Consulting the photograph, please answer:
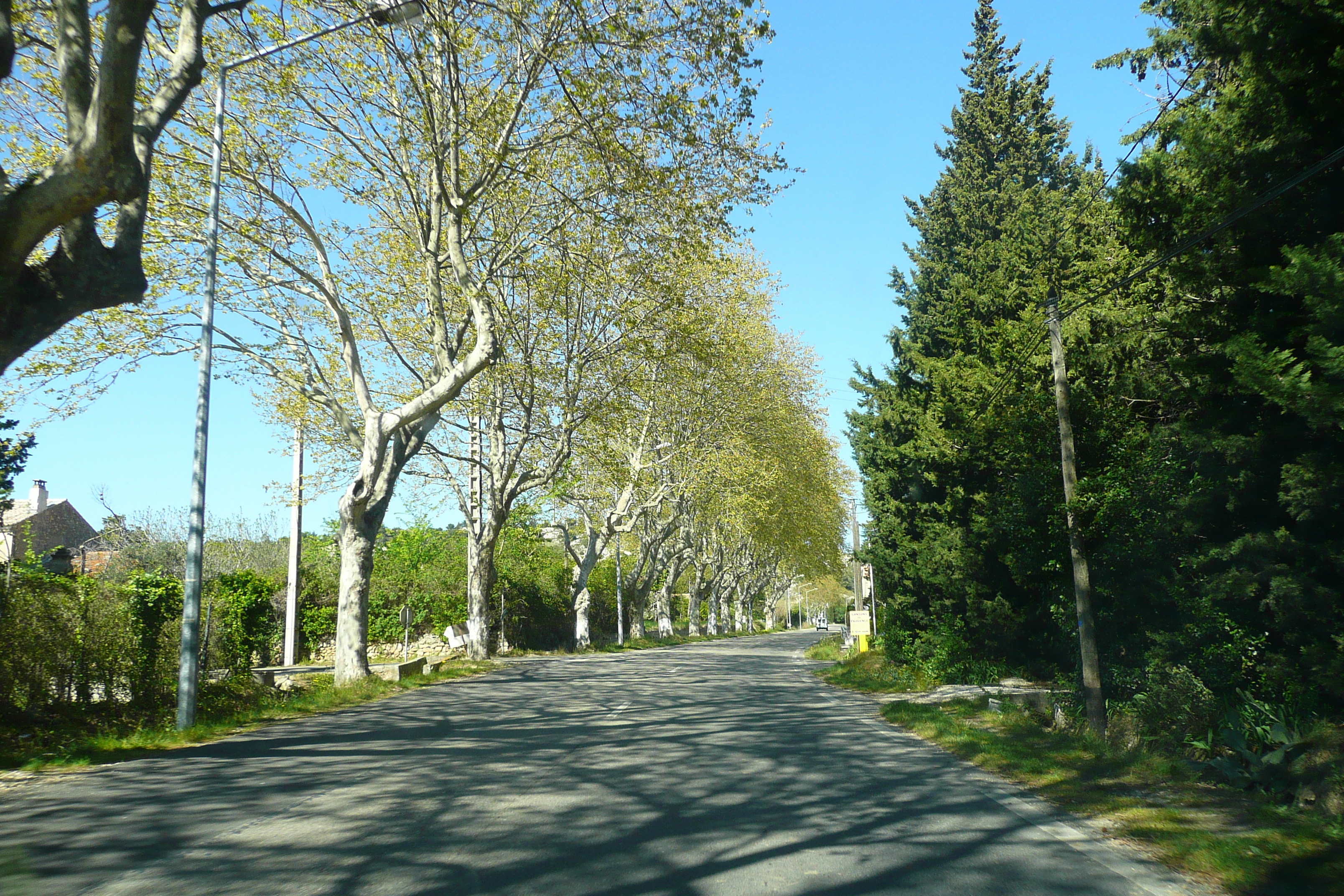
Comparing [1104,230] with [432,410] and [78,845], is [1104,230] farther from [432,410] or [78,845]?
[78,845]

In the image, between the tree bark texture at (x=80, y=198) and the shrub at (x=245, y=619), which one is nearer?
the tree bark texture at (x=80, y=198)

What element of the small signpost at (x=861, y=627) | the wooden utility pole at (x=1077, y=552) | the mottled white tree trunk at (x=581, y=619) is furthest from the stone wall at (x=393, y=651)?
the wooden utility pole at (x=1077, y=552)

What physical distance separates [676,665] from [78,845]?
21.6 metres

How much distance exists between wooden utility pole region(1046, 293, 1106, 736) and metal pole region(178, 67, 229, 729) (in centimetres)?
1240

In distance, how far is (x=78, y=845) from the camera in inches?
230

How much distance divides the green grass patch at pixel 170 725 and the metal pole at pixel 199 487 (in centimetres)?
52

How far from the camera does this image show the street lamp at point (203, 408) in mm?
11016

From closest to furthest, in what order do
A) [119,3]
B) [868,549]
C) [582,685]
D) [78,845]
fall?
[78,845] → [119,3] → [582,685] → [868,549]

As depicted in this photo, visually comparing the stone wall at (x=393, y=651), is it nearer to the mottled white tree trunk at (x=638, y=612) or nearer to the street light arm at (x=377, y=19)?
the mottled white tree trunk at (x=638, y=612)

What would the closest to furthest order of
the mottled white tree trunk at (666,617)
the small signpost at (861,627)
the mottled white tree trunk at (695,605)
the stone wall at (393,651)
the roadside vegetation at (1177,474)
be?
the roadside vegetation at (1177,474)
the small signpost at (861,627)
the stone wall at (393,651)
the mottled white tree trunk at (666,617)
the mottled white tree trunk at (695,605)

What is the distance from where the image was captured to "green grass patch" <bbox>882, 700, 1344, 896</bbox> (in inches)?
222

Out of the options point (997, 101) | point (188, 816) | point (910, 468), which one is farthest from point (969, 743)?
point (997, 101)

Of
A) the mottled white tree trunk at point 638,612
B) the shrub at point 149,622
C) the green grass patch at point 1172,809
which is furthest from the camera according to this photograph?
the mottled white tree trunk at point 638,612

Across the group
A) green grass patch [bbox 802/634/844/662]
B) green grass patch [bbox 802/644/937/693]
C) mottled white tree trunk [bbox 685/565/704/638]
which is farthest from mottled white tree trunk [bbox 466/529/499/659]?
mottled white tree trunk [bbox 685/565/704/638]
